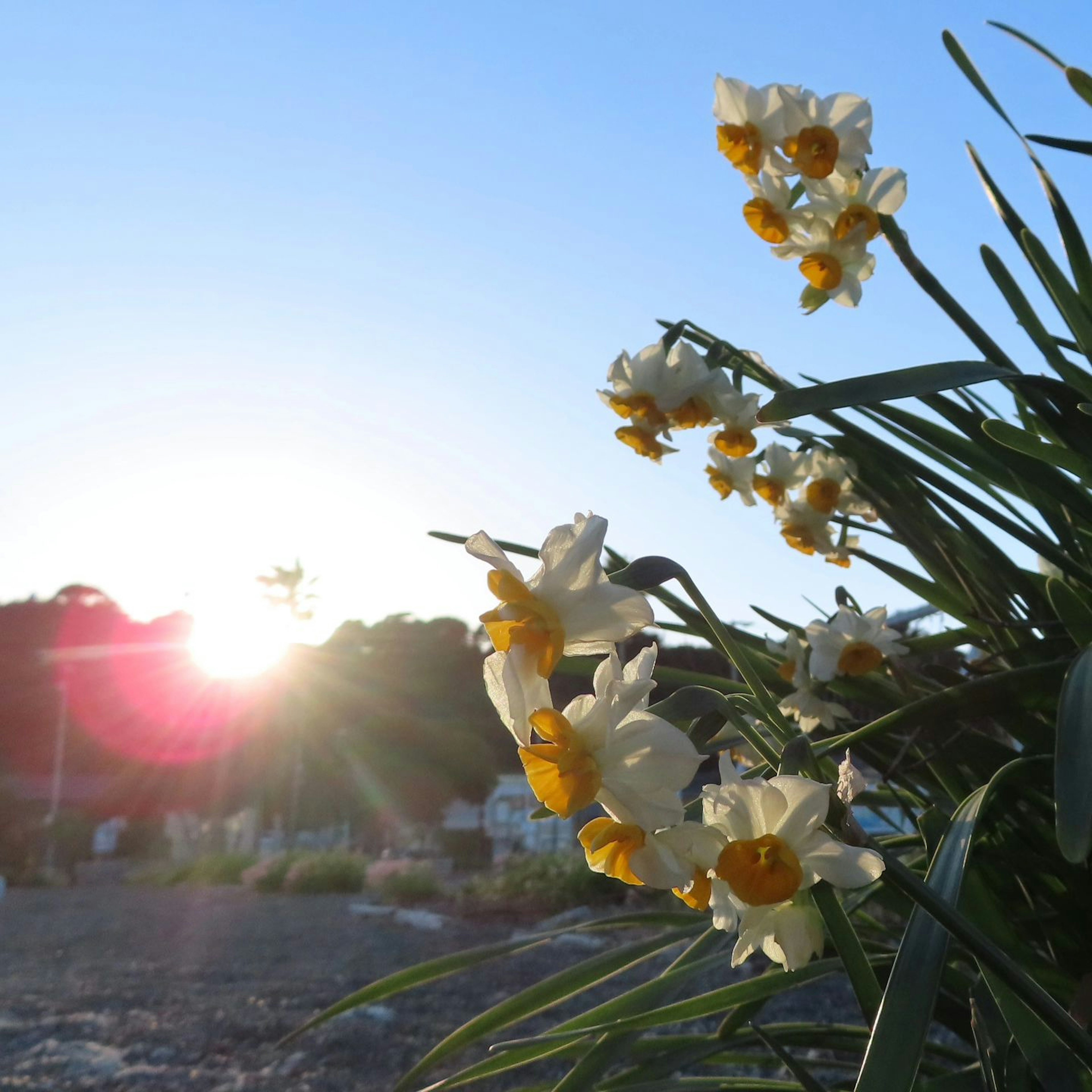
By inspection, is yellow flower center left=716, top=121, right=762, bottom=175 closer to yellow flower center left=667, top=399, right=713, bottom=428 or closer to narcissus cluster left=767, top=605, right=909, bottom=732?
yellow flower center left=667, top=399, right=713, bottom=428

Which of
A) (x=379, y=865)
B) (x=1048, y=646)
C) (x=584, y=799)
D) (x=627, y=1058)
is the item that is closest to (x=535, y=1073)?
(x=627, y=1058)

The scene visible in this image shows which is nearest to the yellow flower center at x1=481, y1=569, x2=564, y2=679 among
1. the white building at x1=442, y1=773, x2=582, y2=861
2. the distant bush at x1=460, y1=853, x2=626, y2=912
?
the distant bush at x1=460, y1=853, x2=626, y2=912

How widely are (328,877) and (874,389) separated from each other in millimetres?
8597

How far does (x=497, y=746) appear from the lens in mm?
15461

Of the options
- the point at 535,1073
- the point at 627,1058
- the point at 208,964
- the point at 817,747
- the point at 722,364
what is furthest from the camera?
the point at 208,964

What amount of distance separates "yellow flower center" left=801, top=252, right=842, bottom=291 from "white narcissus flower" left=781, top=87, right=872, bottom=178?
8 cm

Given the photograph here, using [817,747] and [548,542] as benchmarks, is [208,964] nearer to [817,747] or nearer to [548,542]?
[817,747]

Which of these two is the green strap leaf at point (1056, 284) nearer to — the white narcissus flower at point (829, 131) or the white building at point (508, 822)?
the white narcissus flower at point (829, 131)

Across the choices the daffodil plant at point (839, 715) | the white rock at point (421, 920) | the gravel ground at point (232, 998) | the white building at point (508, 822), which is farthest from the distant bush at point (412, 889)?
the daffodil plant at point (839, 715)

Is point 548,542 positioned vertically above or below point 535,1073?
above

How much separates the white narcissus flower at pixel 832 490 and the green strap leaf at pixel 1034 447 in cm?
44

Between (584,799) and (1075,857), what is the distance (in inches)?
9.7

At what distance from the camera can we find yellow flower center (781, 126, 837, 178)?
3.36 feet

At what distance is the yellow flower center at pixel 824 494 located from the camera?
1.28 m
